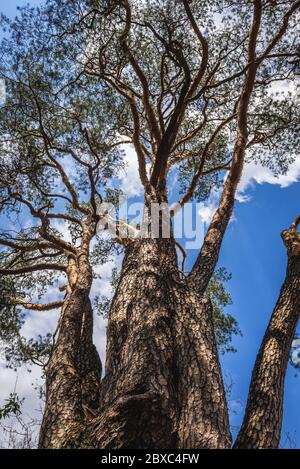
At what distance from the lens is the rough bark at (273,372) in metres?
2.69

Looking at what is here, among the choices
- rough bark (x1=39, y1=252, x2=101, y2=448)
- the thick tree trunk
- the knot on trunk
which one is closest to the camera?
the thick tree trunk

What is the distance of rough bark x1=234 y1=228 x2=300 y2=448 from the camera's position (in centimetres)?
269

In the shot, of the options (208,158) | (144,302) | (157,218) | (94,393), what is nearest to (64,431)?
(94,393)

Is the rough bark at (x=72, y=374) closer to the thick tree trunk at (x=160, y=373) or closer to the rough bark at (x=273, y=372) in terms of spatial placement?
the thick tree trunk at (x=160, y=373)

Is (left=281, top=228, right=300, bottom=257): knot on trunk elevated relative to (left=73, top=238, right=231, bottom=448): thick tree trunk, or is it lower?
elevated

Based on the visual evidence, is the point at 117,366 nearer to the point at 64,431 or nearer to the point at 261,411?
the point at 64,431

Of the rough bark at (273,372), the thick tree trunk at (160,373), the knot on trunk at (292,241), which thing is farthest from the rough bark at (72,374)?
the knot on trunk at (292,241)

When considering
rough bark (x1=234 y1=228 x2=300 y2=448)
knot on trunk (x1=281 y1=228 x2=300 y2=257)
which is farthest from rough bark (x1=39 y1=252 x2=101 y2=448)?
knot on trunk (x1=281 y1=228 x2=300 y2=257)

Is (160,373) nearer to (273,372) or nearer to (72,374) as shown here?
(273,372)

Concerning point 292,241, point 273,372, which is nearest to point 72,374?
point 273,372

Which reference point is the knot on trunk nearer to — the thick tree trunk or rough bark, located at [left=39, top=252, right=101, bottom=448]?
the thick tree trunk

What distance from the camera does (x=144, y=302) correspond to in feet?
12.3
